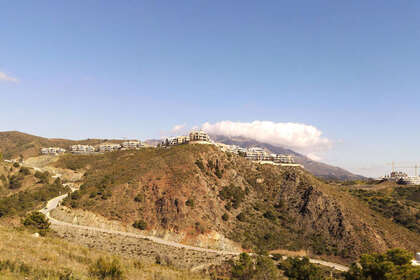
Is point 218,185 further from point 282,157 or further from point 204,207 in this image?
point 282,157

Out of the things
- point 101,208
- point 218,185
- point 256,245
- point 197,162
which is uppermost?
point 197,162

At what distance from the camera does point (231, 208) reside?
80750 millimetres

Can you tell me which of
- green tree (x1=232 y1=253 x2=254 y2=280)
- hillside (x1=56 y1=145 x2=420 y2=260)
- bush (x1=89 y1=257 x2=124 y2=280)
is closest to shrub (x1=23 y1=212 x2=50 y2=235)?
hillside (x1=56 y1=145 x2=420 y2=260)

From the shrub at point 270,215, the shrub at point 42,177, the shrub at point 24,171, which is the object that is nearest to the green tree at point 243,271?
the shrub at point 270,215

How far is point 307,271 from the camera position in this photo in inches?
1802

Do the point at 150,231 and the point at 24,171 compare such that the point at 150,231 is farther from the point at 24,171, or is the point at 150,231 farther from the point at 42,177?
the point at 24,171

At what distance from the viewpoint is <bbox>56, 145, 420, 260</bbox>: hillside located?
6819 centimetres

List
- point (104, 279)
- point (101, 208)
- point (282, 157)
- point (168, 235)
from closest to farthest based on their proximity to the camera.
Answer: point (104, 279), point (168, 235), point (101, 208), point (282, 157)

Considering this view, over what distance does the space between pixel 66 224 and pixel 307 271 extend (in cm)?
6194

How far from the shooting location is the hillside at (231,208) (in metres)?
68.2

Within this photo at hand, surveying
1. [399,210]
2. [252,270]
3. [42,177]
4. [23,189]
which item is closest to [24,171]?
[42,177]

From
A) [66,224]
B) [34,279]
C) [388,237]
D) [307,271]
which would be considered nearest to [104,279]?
[34,279]

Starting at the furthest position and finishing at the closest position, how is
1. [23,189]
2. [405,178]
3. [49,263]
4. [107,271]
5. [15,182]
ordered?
[405,178] < [15,182] < [23,189] < [49,263] < [107,271]

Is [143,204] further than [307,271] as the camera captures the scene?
Yes
